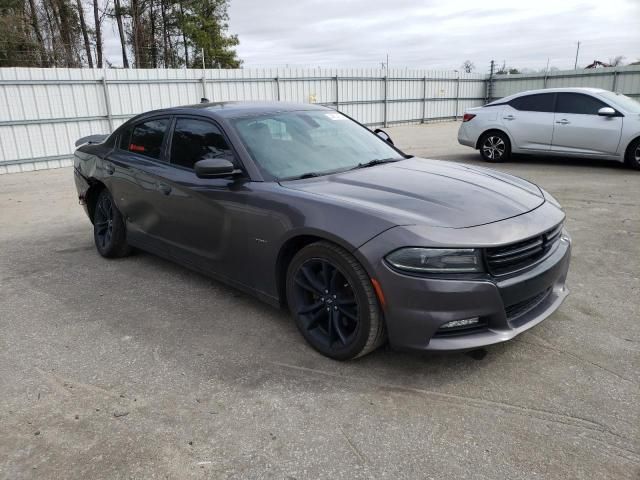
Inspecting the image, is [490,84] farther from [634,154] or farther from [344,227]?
[344,227]

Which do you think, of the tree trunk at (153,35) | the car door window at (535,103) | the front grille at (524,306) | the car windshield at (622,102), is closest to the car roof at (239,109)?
the front grille at (524,306)

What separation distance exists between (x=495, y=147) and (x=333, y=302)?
8672 mm

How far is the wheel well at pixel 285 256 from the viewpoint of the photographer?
3236mm

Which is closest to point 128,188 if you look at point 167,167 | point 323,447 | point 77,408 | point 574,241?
point 167,167


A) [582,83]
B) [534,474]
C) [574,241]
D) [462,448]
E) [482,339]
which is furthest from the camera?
[582,83]

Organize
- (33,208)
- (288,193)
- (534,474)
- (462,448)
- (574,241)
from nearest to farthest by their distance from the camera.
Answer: (534,474) → (462,448) → (288,193) → (574,241) → (33,208)

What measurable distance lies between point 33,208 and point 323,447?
7.59 metres

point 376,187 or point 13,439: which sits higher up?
point 376,187

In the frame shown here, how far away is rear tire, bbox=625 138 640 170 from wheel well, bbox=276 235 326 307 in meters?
8.42

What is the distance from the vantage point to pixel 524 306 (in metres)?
3.00

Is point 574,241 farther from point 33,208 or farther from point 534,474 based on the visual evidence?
point 33,208

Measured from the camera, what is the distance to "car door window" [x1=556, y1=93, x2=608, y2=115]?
938cm

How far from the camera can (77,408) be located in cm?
279

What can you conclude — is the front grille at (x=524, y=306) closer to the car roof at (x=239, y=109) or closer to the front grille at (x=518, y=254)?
the front grille at (x=518, y=254)
